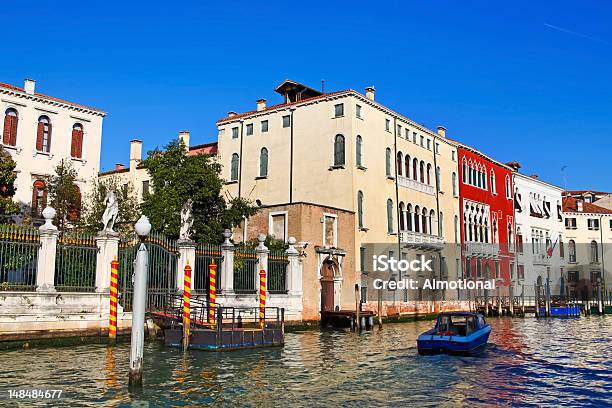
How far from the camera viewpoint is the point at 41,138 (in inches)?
1244

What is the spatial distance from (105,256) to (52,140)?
15317mm

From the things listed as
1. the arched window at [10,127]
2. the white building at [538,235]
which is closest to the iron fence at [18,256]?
the arched window at [10,127]

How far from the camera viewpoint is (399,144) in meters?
34.8

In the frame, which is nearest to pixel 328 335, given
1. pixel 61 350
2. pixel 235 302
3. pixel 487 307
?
pixel 235 302

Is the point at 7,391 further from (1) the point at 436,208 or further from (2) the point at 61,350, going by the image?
(1) the point at 436,208

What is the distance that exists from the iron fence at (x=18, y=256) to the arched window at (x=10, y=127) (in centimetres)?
1414

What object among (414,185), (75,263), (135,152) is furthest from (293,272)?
(135,152)

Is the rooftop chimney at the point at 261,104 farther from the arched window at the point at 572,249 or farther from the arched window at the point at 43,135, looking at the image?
the arched window at the point at 572,249

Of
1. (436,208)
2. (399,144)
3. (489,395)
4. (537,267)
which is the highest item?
(399,144)

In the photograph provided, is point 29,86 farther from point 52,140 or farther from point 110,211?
point 110,211

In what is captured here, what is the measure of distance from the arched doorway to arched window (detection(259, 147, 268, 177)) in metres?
6.97

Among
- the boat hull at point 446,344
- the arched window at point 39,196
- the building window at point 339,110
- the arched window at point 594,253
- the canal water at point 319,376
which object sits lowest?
the canal water at point 319,376

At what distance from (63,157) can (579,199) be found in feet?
158

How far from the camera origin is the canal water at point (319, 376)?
11008 mm
